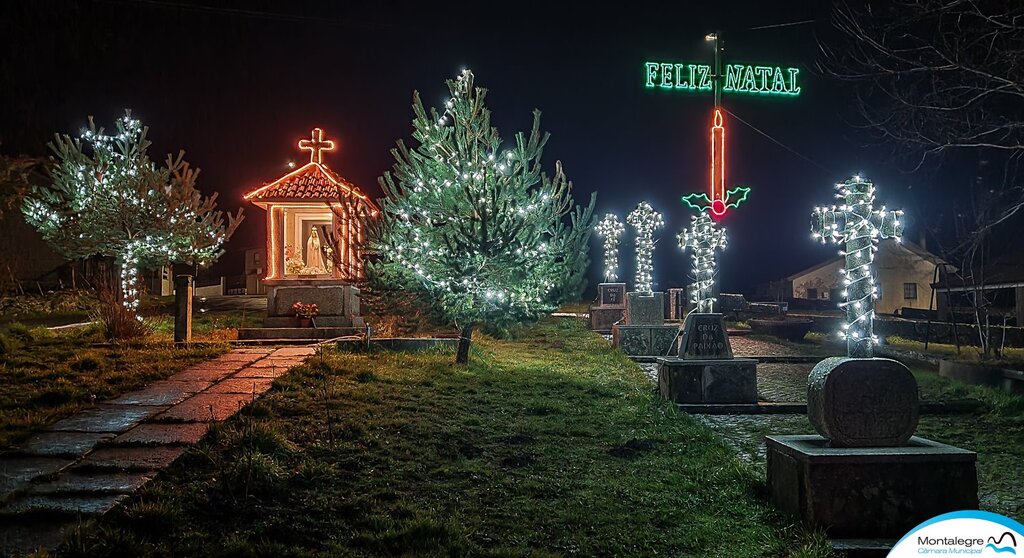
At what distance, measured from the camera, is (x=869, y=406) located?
499 centimetres

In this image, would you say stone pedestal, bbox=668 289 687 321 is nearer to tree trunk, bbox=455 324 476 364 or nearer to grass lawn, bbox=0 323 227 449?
tree trunk, bbox=455 324 476 364

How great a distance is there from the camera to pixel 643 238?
2348 centimetres

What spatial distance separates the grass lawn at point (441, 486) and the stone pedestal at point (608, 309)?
15.1 metres

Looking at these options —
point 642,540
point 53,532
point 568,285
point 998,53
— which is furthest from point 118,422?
point 998,53

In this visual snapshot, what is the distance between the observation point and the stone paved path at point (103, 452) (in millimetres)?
4258

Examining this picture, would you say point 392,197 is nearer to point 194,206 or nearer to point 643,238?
point 194,206

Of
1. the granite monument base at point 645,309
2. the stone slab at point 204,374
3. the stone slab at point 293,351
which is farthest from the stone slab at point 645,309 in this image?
the stone slab at point 204,374

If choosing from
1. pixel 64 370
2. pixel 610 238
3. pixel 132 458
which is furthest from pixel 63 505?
pixel 610 238

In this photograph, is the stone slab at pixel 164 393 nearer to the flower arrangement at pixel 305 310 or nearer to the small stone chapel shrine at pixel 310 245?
the flower arrangement at pixel 305 310

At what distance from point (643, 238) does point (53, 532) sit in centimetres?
2102

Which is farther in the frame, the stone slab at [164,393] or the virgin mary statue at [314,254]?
the virgin mary statue at [314,254]

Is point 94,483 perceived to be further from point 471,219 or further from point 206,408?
point 471,219

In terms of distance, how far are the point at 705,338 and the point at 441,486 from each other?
6111mm

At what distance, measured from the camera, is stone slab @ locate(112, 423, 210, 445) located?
577 centimetres
